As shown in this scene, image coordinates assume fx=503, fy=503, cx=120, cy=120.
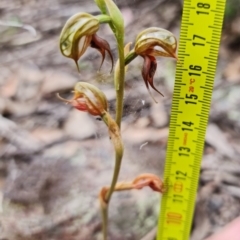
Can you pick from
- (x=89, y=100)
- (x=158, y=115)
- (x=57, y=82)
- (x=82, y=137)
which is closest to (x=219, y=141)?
(x=158, y=115)

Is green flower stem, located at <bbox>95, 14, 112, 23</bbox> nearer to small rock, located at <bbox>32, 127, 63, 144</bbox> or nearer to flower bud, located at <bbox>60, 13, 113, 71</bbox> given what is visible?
flower bud, located at <bbox>60, 13, 113, 71</bbox>

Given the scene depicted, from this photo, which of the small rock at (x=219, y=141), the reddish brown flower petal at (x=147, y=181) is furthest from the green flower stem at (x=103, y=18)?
the small rock at (x=219, y=141)

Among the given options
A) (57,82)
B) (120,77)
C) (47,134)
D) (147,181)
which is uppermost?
(57,82)

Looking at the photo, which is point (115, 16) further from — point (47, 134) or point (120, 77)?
point (47, 134)

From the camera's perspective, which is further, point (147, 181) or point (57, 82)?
point (57, 82)

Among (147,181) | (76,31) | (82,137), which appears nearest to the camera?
(76,31)

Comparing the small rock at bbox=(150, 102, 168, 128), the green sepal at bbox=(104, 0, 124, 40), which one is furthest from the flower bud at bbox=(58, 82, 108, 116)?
the small rock at bbox=(150, 102, 168, 128)

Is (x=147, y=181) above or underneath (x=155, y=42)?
underneath
